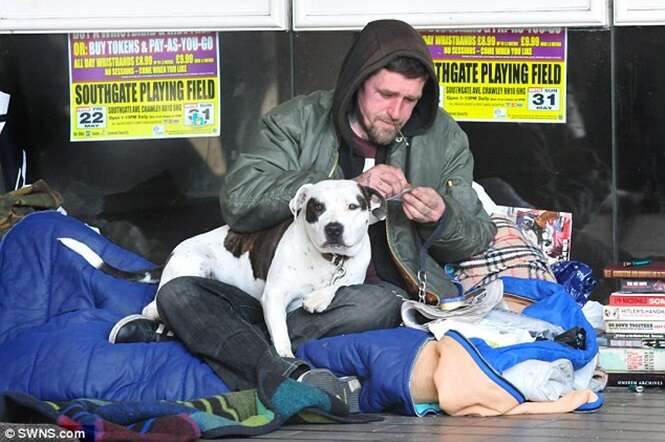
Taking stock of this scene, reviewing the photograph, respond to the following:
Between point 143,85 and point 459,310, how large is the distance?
2251 millimetres

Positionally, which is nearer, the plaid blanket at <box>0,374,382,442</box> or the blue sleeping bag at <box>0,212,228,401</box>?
the plaid blanket at <box>0,374,382,442</box>

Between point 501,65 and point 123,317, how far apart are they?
6.70 feet

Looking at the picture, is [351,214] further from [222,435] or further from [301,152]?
[222,435]

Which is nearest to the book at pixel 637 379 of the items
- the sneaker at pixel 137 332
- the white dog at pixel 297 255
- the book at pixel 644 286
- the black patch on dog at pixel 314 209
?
the book at pixel 644 286

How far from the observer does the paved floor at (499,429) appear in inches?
188

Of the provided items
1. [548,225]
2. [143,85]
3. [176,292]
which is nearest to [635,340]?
[548,225]

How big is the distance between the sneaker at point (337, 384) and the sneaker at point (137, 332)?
90 cm

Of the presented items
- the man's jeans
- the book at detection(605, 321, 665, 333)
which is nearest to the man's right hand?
the man's jeans

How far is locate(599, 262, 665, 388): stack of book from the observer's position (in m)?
6.01

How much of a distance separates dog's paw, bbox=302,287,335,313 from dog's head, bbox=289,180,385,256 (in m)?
0.16

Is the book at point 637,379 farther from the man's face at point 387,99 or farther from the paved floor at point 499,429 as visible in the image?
the man's face at point 387,99

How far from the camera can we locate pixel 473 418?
16.9 feet

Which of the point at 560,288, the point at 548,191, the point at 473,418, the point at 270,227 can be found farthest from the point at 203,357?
the point at 548,191

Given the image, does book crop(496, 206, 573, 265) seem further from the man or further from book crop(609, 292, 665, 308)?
book crop(609, 292, 665, 308)
